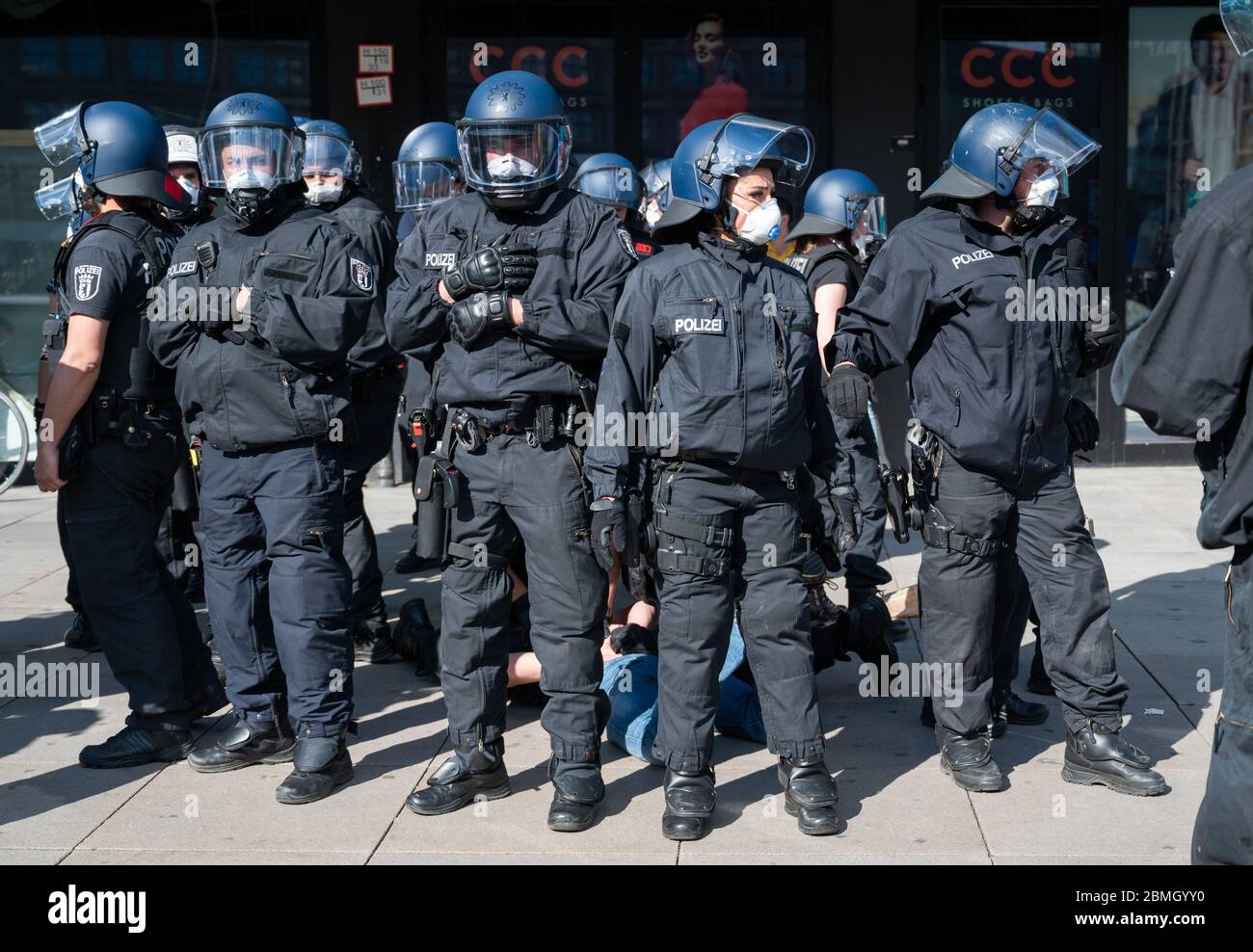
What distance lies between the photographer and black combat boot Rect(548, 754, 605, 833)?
13.8ft

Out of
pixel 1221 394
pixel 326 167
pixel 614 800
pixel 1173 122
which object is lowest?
pixel 614 800

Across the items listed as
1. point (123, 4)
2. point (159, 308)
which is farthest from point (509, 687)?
point (123, 4)

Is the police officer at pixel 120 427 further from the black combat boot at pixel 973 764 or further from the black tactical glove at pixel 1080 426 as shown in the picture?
the black tactical glove at pixel 1080 426

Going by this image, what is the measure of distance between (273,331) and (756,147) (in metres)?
1.55

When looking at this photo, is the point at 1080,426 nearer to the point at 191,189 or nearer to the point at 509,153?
the point at 509,153

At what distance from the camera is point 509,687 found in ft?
17.6

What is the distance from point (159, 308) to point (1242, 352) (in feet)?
10.6

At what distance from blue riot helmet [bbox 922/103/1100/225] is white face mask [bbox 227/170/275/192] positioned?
82.2 inches

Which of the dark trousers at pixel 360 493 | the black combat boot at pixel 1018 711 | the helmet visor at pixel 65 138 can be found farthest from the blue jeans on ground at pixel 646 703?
the helmet visor at pixel 65 138

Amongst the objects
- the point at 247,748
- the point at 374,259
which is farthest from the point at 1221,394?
the point at 374,259

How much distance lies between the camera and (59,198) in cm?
532

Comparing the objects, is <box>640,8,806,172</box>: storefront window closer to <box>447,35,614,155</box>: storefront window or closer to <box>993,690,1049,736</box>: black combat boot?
<box>447,35,614,155</box>: storefront window

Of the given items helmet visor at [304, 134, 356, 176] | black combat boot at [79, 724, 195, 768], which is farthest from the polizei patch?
helmet visor at [304, 134, 356, 176]

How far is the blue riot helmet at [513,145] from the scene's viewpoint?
4270mm
